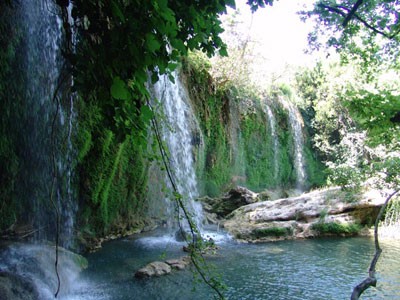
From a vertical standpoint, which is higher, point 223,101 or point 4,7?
point 223,101

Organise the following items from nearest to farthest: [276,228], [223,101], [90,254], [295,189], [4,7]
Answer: [4,7] → [90,254] → [276,228] → [223,101] → [295,189]

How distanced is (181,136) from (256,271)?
5.06 metres

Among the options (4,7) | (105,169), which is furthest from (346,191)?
(4,7)

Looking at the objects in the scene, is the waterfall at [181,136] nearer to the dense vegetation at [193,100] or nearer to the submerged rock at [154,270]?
the dense vegetation at [193,100]

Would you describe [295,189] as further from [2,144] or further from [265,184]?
[2,144]

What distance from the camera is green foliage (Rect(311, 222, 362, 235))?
31.8 ft

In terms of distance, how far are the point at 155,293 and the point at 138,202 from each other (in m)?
4.51

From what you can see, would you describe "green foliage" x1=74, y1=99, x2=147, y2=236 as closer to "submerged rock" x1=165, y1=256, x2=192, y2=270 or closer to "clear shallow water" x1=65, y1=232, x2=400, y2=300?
"clear shallow water" x1=65, y1=232, x2=400, y2=300

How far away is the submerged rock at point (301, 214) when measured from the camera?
369 inches

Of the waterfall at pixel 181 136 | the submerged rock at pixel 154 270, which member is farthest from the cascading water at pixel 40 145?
the waterfall at pixel 181 136

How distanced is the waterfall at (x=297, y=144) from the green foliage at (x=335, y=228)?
856 cm

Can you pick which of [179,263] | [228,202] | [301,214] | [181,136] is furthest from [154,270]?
[228,202]

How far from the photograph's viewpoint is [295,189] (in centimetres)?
1820

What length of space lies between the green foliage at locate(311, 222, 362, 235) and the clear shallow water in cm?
88
